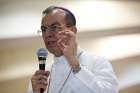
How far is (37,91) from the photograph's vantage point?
1660 mm

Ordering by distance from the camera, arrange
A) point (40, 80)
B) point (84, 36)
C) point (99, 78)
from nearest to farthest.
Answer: point (40, 80) < point (99, 78) < point (84, 36)

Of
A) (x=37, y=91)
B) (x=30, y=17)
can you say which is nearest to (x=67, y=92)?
(x=37, y=91)

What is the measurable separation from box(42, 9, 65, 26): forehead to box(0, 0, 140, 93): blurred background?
1.79 feet

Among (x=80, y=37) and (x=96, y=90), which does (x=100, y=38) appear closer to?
(x=80, y=37)

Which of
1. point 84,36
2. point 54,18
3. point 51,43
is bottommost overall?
point 84,36

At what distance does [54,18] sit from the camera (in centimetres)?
181

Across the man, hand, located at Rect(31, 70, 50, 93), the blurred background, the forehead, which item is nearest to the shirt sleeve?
the man

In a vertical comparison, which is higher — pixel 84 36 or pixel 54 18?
pixel 54 18

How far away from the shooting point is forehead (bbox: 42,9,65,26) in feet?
5.94

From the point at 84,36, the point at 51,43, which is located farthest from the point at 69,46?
the point at 84,36

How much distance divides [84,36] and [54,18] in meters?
1.04

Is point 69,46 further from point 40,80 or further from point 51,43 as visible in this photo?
point 40,80

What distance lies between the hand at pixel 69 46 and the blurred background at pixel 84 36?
682mm

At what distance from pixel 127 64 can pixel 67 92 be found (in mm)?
1622
